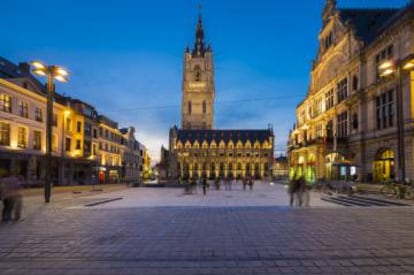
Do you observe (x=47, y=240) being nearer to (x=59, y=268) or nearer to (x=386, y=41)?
(x=59, y=268)

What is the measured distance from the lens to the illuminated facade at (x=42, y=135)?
120 ft

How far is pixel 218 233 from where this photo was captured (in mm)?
10969

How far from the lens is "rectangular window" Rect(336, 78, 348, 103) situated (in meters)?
47.8

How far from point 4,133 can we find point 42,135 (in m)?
6.79

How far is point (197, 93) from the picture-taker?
14138 centimetres

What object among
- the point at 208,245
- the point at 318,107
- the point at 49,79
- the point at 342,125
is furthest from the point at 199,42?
the point at 208,245

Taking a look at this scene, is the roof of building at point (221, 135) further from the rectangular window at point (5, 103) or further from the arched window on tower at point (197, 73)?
the rectangular window at point (5, 103)

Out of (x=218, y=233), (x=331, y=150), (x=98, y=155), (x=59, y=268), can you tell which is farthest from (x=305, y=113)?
(x=59, y=268)

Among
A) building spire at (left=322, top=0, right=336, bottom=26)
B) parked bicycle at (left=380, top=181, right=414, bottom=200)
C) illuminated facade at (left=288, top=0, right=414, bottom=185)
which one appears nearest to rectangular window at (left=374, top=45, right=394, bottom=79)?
illuminated facade at (left=288, top=0, right=414, bottom=185)

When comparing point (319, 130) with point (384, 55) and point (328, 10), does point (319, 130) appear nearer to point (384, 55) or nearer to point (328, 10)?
point (328, 10)

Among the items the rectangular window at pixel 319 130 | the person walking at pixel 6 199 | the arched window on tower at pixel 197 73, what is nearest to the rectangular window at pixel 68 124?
the person walking at pixel 6 199

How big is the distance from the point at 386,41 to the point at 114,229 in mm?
34852

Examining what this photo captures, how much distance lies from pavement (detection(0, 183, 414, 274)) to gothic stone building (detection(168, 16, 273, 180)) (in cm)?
11012

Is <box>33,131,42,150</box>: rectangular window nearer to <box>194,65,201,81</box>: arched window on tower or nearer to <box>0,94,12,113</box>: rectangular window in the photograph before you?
<box>0,94,12,113</box>: rectangular window
